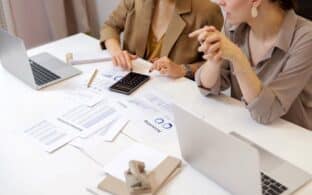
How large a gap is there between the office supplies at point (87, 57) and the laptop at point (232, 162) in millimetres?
729

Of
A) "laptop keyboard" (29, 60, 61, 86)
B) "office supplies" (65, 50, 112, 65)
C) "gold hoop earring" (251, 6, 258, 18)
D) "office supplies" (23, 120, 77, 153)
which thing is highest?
"gold hoop earring" (251, 6, 258, 18)

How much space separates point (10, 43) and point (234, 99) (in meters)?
0.83

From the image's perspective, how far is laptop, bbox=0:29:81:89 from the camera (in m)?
1.58

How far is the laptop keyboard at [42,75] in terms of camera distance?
1.64m

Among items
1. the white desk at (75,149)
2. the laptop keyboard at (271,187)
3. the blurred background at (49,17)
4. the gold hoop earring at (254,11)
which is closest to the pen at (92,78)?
the white desk at (75,149)

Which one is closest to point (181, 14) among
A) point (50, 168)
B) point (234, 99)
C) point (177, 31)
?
point (177, 31)

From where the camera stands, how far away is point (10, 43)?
162 cm

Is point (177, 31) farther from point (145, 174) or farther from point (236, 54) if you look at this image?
point (145, 174)

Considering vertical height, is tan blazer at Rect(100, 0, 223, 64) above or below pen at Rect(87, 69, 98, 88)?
above

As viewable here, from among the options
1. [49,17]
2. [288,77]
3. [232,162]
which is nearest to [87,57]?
[288,77]

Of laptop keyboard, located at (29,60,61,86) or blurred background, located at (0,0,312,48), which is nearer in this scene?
laptop keyboard, located at (29,60,61,86)

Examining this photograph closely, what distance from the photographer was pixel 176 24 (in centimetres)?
176

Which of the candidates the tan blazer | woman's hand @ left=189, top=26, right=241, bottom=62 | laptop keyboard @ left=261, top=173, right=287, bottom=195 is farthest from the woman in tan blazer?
laptop keyboard @ left=261, top=173, right=287, bottom=195

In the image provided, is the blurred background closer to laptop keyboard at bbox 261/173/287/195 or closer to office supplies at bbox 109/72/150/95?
office supplies at bbox 109/72/150/95
